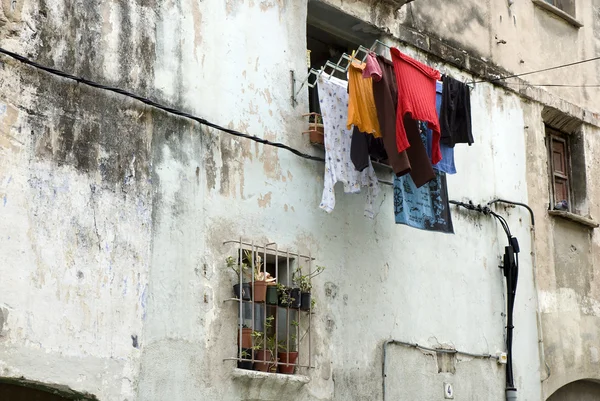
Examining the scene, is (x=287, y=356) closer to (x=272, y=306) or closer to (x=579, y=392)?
(x=272, y=306)

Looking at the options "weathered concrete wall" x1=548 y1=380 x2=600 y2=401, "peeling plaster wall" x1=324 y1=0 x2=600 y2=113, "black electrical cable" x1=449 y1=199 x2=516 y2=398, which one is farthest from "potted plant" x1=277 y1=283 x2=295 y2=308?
"weathered concrete wall" x1=548 y1=380 x2=600 y2=401

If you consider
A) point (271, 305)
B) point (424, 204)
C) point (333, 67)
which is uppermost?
point (333, 67)

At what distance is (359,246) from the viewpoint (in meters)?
9.98

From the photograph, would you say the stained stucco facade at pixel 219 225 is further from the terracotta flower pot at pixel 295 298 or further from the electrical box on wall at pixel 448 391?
the terracotta flower pot at pixel 295 298

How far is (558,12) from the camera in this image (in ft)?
43.7

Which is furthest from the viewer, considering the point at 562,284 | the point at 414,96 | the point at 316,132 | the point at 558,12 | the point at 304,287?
the point at 558,12

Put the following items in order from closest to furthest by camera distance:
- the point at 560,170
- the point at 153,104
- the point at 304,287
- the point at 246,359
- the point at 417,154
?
the point at 153,104 < the point at 246,359 < the point at 304,287 < the point at 417,154 < the point at 560,170

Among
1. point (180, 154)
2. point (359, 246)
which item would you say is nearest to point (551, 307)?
point (359, 246)

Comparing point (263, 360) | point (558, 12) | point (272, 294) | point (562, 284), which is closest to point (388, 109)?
point (272, 294)

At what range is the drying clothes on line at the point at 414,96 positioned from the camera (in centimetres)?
930

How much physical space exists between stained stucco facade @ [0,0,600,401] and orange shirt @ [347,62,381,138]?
2.18 feet

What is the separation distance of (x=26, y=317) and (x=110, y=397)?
0.95 meters

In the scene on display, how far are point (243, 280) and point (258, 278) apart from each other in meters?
0.14

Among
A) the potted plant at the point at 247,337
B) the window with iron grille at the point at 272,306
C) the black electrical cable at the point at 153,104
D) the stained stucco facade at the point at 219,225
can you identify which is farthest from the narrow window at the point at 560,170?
the potted plant at the point at 247,337
